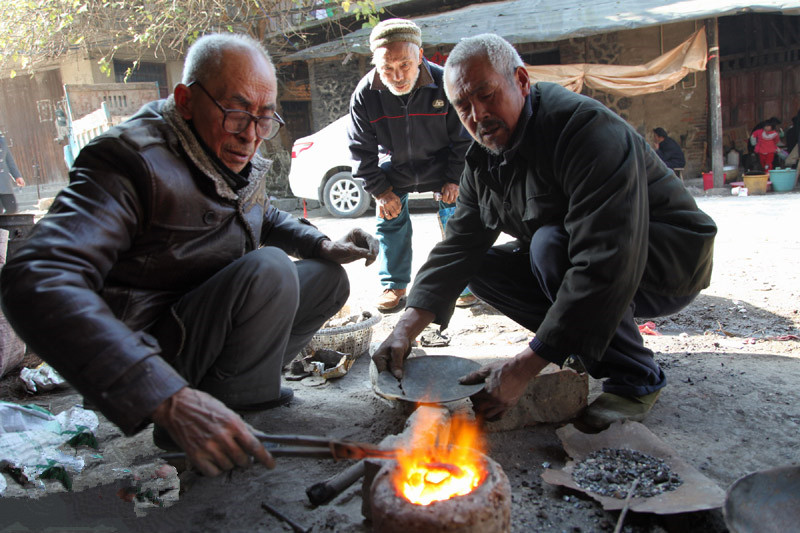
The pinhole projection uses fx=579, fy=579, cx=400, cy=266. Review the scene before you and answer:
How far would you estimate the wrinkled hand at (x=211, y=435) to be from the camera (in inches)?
55.0

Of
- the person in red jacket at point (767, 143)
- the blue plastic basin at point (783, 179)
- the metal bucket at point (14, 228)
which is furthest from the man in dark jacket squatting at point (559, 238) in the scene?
the person in red jacket at point (767, 143)

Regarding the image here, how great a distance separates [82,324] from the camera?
4.83 ft

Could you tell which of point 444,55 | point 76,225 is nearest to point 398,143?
point 76,225

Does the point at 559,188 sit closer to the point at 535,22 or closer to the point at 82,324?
the point at 82,324

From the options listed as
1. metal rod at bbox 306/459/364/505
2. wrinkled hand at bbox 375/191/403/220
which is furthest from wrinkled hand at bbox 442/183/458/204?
metal rod at bbox 306/459/364/505

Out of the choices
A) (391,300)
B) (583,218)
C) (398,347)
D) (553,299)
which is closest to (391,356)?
(398,347)

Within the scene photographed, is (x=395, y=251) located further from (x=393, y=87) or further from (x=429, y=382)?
(x=429, y=382)

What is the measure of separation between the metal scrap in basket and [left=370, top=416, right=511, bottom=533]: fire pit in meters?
1.53

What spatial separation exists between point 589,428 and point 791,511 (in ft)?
2.66

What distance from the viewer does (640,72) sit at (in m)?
A: 10.7

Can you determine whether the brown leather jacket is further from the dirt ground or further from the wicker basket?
the wicker basket

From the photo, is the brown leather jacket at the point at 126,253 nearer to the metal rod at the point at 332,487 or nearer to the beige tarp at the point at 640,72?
the metal rod at the point at 332,487

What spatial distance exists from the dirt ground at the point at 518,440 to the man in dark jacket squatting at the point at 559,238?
292 mm

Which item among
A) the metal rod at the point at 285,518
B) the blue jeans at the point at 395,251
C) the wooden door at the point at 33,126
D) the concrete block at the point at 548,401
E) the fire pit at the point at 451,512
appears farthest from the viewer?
the wooden door at the point at 33,126
